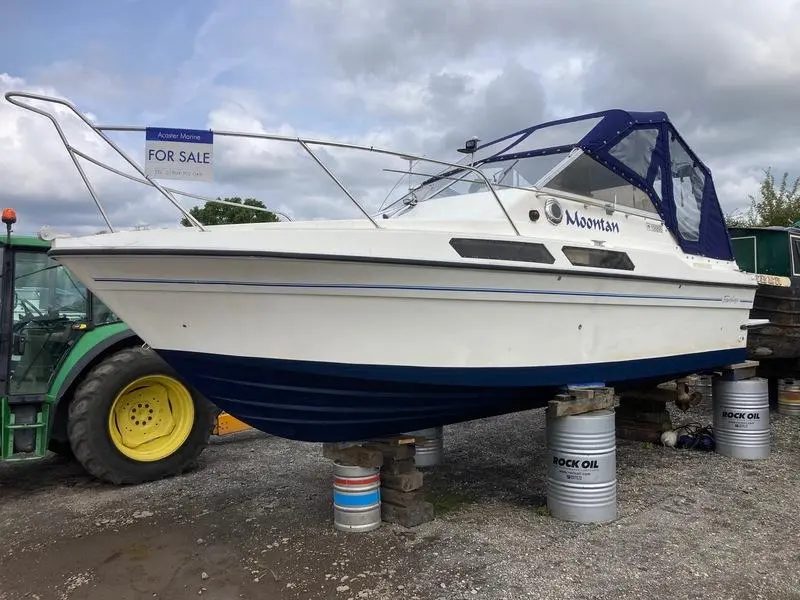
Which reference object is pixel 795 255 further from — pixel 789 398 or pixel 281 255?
pixel 281 255

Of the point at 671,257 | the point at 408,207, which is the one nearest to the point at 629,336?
the point at 671,257

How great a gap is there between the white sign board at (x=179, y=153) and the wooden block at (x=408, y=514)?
7.38ft

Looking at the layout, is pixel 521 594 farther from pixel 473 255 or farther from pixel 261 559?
pixel 473 255

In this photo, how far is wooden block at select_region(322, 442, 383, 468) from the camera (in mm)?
3742

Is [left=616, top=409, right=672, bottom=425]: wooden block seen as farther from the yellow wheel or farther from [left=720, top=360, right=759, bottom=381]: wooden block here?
the yellow wheel

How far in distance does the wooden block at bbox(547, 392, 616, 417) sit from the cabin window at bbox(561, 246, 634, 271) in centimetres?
83

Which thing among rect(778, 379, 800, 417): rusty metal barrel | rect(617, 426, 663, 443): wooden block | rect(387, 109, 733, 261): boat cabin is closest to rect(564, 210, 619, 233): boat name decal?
rect(387, 109, 733, 261): boat cabin

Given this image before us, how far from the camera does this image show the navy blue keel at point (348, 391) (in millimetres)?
3350

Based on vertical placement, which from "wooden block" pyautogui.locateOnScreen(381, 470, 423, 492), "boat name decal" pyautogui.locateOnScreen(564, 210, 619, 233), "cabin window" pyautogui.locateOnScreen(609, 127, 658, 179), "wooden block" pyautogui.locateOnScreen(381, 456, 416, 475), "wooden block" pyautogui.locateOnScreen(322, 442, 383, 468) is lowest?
"wooden block" pyautogui.locateOnScreen(381, 470, 423, 492)

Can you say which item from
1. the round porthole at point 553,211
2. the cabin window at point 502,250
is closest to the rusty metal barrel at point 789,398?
the round porthole at point 553,211

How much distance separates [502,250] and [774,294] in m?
4.81

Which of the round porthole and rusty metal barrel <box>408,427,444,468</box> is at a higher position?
the round porthole

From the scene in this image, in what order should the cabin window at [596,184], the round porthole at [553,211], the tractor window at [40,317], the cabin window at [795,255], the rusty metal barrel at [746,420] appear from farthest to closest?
1. the cabin window at [795,255]
2. the rusty metal barrel at [746,420]
3. the tractor window at [40,317]
4. the cabin window at [596,184]
5. the round porthole at [553,211]

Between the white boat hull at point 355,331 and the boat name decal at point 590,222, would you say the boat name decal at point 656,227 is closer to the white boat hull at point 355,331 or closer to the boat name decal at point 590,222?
the boat name decal at point 590,222
